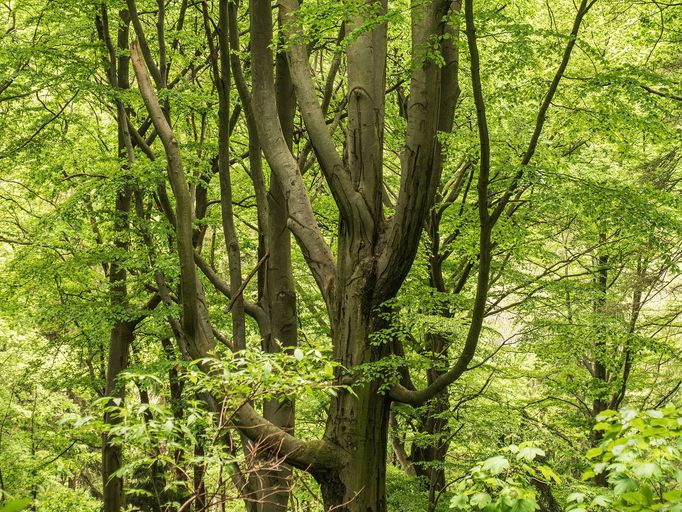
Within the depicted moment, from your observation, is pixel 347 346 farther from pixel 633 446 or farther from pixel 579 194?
pixel 633 446

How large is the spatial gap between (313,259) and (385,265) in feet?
2.47

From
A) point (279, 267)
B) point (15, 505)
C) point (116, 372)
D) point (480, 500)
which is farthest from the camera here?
point (116, 372)

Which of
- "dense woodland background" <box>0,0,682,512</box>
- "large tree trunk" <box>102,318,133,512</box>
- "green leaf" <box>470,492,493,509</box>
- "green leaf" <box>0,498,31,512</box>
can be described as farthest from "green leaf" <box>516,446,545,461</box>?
"large tree trunk" <box>102,318,133,512</box>

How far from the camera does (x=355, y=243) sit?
5.41 metres

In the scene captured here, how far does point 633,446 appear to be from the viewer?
2162 millimetres

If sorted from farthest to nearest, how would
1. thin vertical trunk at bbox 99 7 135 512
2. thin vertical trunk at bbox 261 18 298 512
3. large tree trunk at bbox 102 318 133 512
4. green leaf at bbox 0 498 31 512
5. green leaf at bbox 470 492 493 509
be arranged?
large tree trunk at bbox 102 318 133 512 < thin vertical trunk at bbox 99 7 135 512 < thin vertical trunk at bbox 261 18 298 512 < green leaf at bbox 470 492 493 509 < green leaf at bbox 0 498 31 512

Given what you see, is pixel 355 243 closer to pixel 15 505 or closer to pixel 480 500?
pixel 480 500

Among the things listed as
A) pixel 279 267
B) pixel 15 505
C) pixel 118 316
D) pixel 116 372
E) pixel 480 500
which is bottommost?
pixel 480 500

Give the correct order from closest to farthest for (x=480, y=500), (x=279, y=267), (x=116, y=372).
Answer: (x=480, y=500), (x=279, y=267), (x=116, y=372)

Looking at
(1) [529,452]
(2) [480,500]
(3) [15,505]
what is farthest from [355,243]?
(3) [15,505]

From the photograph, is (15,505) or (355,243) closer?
(15,505)

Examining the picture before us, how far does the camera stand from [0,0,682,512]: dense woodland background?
121 inches

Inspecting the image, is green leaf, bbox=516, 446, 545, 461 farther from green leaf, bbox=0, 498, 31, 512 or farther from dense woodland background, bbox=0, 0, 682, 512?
green leaf, bbox=0, 498, 31, 512

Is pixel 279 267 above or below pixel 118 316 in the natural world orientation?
above
